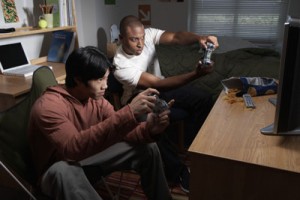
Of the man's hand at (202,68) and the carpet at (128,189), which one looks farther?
the carpet at (128,189)

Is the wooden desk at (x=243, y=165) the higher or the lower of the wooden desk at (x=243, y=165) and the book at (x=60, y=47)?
the lower

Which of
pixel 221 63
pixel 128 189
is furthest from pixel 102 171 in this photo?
pixel 221 63

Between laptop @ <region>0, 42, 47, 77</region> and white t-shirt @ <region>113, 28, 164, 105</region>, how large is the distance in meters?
0.63

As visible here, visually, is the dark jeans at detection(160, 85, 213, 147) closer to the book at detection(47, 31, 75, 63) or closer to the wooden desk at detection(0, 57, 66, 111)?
the wooden desk at detection(0, 57, 66, 111)

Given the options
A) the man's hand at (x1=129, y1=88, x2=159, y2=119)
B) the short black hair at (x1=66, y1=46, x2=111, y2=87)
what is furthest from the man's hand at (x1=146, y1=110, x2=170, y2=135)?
Result: the short black hair at (x1=66, y1=46, x2=111, y2=87)

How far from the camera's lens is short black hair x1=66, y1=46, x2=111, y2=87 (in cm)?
115

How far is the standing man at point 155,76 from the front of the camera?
175cm

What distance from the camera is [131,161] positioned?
131 centimetres

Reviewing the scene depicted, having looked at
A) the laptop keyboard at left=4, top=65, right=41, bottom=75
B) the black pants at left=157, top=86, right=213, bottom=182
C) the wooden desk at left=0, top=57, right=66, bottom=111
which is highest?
the laptop keyboard at left=4, top=65, right=41, bottom=75

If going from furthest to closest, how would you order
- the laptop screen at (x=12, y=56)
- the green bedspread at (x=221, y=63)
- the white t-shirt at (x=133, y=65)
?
the green bedspread at (x=221, y=63) → the laptop screen at (x=12, y=56) → the white t-shirt at (x=133, y=65)

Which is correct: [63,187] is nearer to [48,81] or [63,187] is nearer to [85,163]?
[85,163]

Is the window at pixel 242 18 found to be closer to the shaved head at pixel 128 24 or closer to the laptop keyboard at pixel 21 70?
the shaved head at pixel 128 24

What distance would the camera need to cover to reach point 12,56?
2002mm

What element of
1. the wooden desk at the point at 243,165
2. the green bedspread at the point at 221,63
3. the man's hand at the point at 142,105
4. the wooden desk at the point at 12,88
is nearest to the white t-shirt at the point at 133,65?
the wooden desk at the point at 12,88
